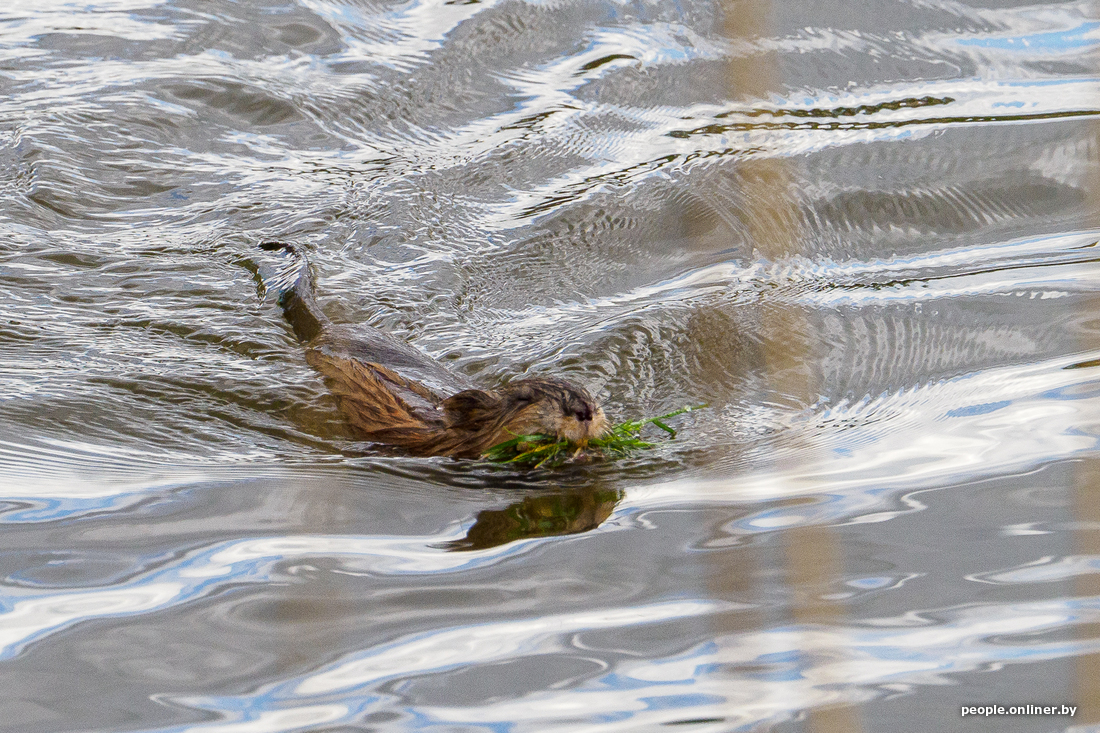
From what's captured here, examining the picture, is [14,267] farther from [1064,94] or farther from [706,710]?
[1064,94]

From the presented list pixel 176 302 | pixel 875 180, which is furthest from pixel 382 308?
pixel 875 180

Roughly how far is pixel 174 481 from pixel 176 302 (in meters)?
1.75

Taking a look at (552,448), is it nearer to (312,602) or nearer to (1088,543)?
(312,602)

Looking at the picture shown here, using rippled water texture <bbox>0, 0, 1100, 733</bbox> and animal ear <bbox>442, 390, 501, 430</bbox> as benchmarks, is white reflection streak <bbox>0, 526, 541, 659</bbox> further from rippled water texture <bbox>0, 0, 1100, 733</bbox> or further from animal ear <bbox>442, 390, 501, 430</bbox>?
animal ear <bbox>442, 390, 501, 430</bbox>

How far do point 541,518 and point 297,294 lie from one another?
2115 millimetres

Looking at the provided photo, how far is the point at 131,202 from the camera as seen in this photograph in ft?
20.2

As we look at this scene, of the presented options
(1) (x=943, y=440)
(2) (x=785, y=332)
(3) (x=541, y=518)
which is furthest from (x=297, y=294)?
(1) (x=943, y=440)

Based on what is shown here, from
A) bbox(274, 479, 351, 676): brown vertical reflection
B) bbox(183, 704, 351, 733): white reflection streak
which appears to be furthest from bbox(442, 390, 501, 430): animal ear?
bbox(183, 704, 351, 733): white reflection streak

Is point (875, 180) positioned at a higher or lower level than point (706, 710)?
higher

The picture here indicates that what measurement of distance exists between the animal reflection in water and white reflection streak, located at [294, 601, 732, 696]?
433mm

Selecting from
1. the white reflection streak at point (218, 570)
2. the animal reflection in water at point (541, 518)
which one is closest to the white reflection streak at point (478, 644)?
the white reflection streak at point (218, 570)

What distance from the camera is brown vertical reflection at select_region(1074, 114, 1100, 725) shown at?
1.99m

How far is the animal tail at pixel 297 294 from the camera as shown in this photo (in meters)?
4.91

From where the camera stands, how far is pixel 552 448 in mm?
3586
